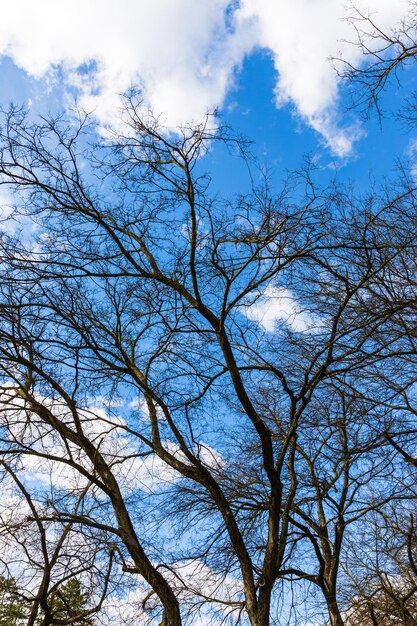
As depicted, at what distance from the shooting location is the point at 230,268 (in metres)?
6.29

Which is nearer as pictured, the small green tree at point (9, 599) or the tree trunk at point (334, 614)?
the small green tree at point (9, 599)

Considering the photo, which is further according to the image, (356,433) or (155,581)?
(356,433)

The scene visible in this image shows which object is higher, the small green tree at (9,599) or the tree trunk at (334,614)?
the small green tree at (9,599)

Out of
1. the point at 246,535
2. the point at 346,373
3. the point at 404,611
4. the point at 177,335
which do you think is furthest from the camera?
the point at 246,535

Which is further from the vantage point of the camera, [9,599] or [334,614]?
[334,614]

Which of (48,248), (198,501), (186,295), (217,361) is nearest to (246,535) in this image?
(198,501)

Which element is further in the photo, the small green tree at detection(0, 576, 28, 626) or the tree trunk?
the tree trunk

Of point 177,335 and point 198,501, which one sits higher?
point 177,335

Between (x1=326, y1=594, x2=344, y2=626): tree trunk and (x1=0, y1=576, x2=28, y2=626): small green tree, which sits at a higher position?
(x1=0, y1=576, x2=28, y2=626): small green tree

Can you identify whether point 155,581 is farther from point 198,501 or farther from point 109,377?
point 109,377

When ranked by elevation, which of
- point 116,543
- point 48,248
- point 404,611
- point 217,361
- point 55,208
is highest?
point 55,208

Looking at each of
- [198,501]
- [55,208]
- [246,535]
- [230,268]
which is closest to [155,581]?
[198,501]

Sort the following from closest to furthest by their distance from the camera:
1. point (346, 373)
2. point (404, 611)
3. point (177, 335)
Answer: point (404, 611)
point (346, 373)
point (177, 335)

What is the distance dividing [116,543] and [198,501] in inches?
65.9
